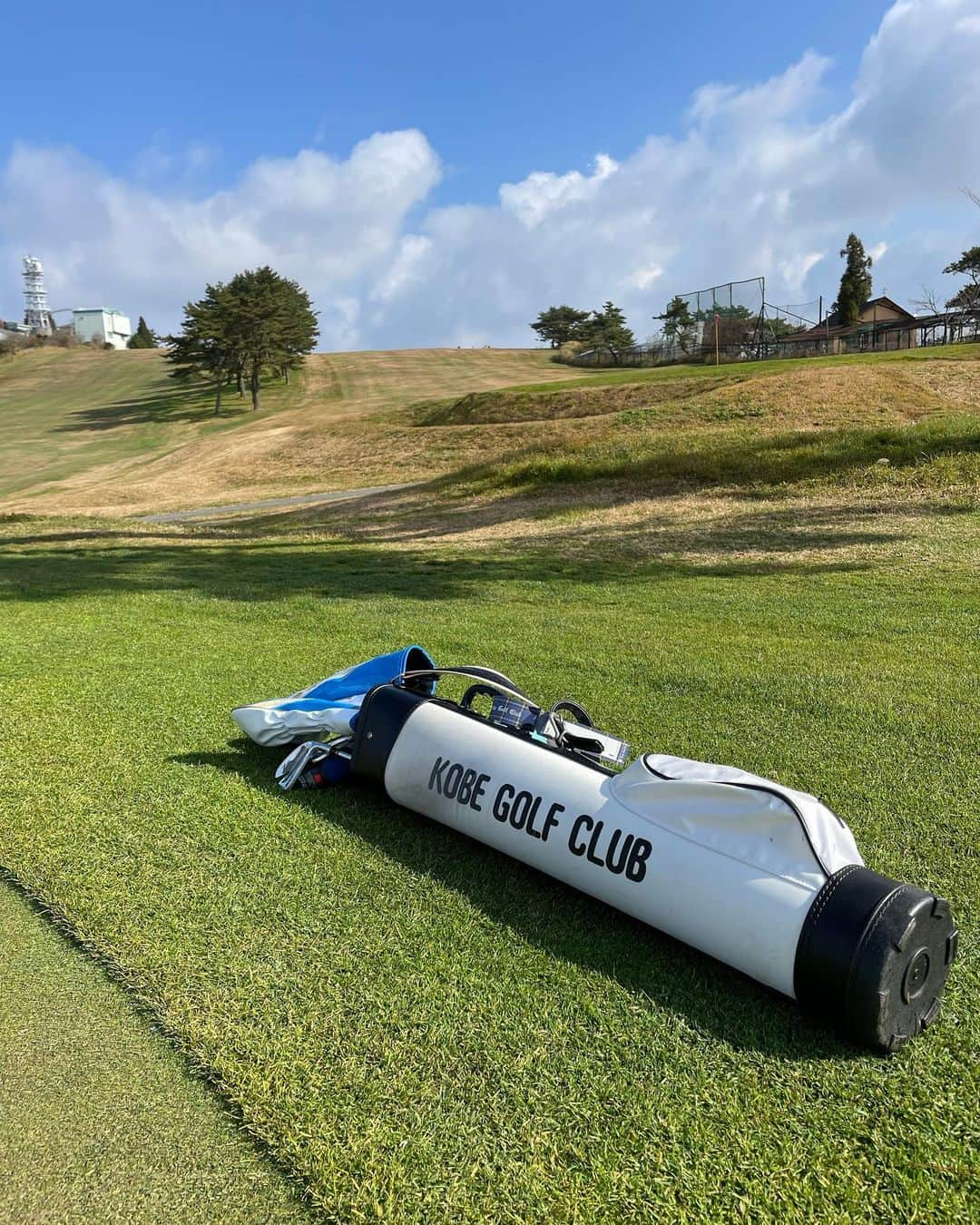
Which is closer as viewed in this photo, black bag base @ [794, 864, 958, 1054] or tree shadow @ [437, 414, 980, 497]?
black bag base @ [794, 864, 958, 1054]

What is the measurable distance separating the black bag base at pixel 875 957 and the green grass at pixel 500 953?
0.10 metres

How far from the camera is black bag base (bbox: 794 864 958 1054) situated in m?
2.02

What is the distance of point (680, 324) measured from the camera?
165 feet

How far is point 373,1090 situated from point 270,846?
1265 mm

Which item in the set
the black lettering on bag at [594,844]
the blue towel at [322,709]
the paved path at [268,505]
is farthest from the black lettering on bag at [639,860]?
the paved path at [268,505]

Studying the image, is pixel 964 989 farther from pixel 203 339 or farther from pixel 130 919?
pixel 203 339

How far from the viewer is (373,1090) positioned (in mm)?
1979

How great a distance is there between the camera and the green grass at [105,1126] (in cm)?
171

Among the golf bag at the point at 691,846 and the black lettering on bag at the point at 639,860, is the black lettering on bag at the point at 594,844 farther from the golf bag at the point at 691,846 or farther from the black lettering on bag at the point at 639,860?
the black lettering on bag at the point at 639,860

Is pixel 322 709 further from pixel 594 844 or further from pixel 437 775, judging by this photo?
pixel 594 844

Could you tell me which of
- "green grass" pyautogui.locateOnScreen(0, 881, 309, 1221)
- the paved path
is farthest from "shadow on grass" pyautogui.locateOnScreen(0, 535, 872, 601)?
the paved path

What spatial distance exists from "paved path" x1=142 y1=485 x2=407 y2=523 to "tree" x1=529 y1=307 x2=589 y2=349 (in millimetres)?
58360

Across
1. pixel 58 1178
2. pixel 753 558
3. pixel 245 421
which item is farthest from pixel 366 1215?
pixel 245 421

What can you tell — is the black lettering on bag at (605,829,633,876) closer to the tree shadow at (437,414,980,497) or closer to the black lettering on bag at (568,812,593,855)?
the black lettering on bag at (568,812,593,855)
